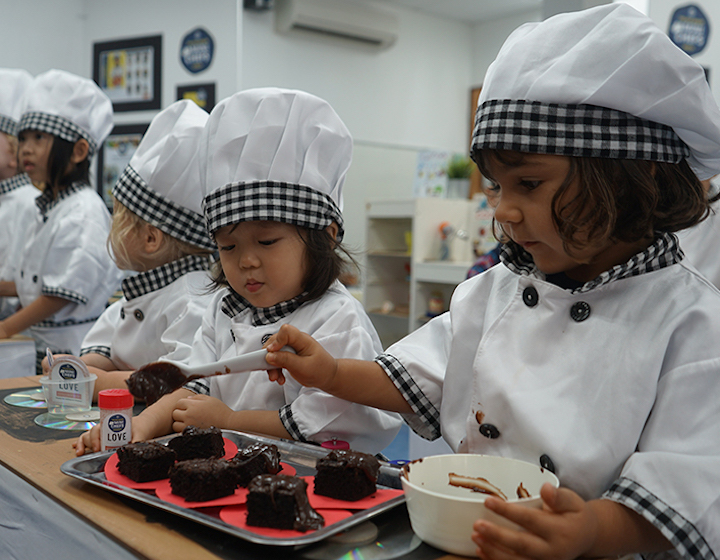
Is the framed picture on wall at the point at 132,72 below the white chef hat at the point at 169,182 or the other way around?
the other way around

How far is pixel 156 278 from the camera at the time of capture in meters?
1.51

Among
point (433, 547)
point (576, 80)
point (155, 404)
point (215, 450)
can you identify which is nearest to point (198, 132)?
point (155, 404)

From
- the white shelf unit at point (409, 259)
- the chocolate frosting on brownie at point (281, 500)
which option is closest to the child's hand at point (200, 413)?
the chocolate frosting on brownie at point (281, 500)

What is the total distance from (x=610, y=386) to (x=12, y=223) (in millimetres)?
2789

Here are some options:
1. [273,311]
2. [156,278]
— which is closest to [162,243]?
[156,278]

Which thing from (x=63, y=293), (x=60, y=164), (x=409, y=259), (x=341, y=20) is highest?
(x=341, y=20)

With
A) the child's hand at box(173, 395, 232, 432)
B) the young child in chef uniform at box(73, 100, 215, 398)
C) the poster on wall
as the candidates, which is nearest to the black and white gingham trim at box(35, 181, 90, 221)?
the young child in chef uniform at box(73, 100, 215, 398)

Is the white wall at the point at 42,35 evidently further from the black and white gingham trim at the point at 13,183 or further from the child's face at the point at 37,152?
the child's face at the point at 37,152

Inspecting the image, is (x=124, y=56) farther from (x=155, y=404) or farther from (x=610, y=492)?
(x=610, y=492)

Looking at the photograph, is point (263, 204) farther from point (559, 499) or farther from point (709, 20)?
point (709, 20)

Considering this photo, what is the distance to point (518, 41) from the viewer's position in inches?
31.6

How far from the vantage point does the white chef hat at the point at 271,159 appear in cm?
112

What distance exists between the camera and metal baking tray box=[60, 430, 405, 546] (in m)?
0.61

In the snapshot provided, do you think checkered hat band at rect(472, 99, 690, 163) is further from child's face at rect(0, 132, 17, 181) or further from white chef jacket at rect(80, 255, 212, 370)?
child's face at rect(0, 132, 17, 181)
